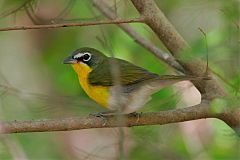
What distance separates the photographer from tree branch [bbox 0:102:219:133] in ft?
10.3

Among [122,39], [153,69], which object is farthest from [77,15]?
[153,69]

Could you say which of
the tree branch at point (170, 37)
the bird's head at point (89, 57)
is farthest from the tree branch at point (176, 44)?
the bird's head at point (89, 57)

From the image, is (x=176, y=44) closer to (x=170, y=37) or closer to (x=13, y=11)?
(x=170, y=37)

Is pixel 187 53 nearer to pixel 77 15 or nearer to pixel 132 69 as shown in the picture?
pixel 132 69

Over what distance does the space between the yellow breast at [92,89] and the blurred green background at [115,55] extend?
2.2 inches

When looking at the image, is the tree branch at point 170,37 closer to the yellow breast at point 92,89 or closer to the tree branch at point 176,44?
the tree branch at point 176,44

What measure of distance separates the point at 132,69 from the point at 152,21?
1.34ft

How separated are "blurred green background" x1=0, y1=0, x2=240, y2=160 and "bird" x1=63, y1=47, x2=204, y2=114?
0.34 ft

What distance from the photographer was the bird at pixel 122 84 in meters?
3.53

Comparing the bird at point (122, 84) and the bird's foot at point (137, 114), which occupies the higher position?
the bird at point (122, 84)

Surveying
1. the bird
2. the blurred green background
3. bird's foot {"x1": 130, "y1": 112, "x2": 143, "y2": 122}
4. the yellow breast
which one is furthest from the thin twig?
bird's foot {"x1": 130, "y1": 112, "x2": 143, "y2": 122}

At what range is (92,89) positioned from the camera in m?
3.98

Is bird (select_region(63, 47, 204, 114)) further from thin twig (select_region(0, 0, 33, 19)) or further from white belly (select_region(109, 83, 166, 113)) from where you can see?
thin twig (select_region(0, 0, 33, 19))

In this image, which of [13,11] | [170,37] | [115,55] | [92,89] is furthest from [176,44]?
[115,55]
